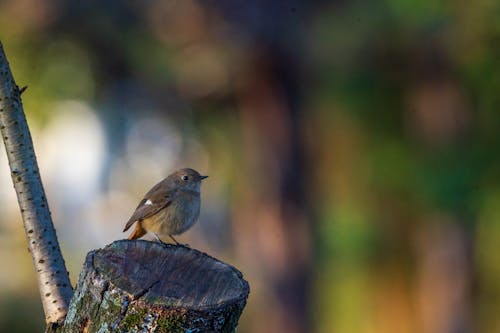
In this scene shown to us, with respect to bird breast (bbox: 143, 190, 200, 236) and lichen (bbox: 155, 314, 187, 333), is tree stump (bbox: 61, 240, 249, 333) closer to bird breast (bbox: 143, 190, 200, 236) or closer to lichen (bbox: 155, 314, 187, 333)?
lichen (bbox: 155, 314, 187, 333)

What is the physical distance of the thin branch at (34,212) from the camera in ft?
12.5

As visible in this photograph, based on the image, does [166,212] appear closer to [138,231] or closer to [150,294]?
[138,231]

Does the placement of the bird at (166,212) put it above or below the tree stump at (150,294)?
below

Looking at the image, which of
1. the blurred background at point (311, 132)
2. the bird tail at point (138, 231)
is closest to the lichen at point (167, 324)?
the bird tail at point (138, 231)

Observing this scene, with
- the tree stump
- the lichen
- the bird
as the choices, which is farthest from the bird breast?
the lichen


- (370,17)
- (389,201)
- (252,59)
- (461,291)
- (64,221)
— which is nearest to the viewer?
(252,59)

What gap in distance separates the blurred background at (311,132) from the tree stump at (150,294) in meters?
8.85

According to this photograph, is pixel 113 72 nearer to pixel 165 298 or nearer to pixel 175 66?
pixel 175 66

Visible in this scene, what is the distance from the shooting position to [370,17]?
45.2 feet

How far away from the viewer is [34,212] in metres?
3.82

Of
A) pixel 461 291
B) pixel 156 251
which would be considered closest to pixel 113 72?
pixel 461 291

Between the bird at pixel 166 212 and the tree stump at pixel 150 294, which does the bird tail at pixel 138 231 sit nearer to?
the bird at pixel 166 212

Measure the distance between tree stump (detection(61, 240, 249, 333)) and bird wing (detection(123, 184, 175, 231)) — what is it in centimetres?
193

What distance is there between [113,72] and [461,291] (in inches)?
236
